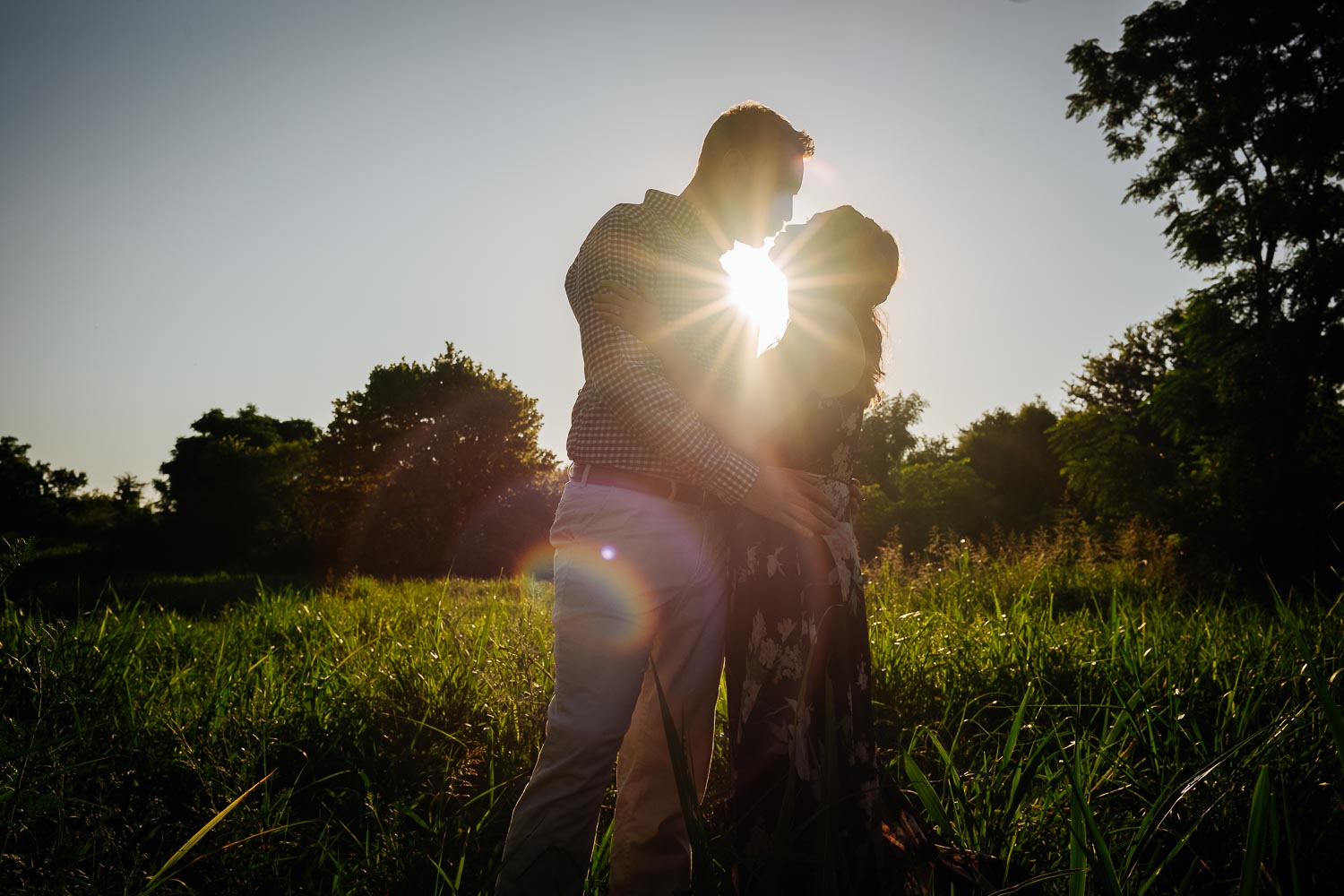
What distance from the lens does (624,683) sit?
1.51 meters

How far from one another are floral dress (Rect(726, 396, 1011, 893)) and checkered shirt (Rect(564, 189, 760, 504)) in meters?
0.24

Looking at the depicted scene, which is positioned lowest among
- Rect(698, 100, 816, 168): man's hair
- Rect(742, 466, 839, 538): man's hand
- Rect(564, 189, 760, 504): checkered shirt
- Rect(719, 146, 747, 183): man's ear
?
Rect(742, 466, 839, 538): man's hand

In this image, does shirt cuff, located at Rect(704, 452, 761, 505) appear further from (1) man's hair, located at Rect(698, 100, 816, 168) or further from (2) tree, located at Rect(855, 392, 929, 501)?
(2) tree, located at Rect(855, 392, 929, 501)

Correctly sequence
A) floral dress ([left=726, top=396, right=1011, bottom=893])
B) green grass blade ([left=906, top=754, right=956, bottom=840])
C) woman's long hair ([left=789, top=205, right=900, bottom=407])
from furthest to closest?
woman's long hair ([left=789, top=205, right=900, bottom=407]) < floral dress ([left=726, top=396, right=1011, bottom=893]) < green grass blade ([left=906, top=754, right=956, bottom=840])

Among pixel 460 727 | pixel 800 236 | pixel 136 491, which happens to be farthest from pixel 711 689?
pixel 136 491

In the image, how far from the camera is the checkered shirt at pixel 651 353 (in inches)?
60.9

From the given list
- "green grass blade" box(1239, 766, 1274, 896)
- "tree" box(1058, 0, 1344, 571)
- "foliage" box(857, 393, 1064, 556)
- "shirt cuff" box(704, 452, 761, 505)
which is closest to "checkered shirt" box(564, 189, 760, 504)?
"shirt cuff" box(704, 452, 761, 505)

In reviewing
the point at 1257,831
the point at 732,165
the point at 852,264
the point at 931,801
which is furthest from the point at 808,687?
the point at 732,165

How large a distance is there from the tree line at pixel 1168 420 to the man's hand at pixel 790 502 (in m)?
2.23

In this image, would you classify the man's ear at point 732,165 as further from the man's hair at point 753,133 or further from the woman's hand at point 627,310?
the woman's hand at point 627,310

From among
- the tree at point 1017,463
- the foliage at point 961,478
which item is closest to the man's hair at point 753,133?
the foliage at point 961,478

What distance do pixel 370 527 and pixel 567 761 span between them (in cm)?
2012

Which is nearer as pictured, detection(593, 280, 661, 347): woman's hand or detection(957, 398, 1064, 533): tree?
detection(593, 280, 661, 347): woman's hand

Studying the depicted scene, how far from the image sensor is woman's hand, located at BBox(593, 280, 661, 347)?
1.63m
